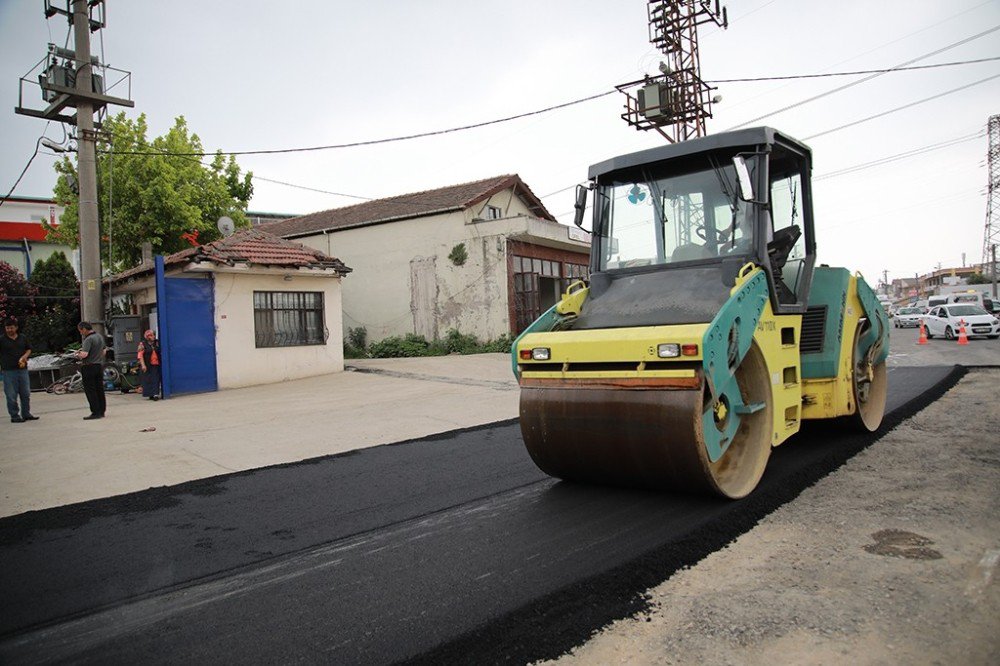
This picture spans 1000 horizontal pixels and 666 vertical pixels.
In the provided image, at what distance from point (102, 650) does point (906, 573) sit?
13.1 feet

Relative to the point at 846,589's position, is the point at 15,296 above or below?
above

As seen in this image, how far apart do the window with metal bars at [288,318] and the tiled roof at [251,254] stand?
2.70ft

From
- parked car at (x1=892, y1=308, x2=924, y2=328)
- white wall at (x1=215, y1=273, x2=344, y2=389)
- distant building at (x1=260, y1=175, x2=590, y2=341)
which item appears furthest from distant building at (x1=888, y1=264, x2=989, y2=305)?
white wall at (x1=215, y1=273, x2=344, y2=389)

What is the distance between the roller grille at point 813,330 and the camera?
5.81 meters

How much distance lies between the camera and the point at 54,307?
21.9m

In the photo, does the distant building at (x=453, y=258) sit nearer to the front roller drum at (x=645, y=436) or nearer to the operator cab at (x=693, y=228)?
the operator cab at (x=693, y=228)

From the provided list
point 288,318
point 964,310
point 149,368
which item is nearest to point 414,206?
point 288,318

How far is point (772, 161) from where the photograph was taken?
560cm

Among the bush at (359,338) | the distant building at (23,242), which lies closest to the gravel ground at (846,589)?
the bush at (359,338)

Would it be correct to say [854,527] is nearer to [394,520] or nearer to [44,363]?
[394,520]

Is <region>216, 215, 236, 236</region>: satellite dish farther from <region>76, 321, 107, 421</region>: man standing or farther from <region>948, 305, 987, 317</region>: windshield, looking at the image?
<region>948, 305, 987, 317</region>: windshield

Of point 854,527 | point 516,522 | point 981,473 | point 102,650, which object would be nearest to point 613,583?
point 516,522

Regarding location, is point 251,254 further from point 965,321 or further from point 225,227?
point 965,321

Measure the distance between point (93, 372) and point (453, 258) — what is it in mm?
12734
